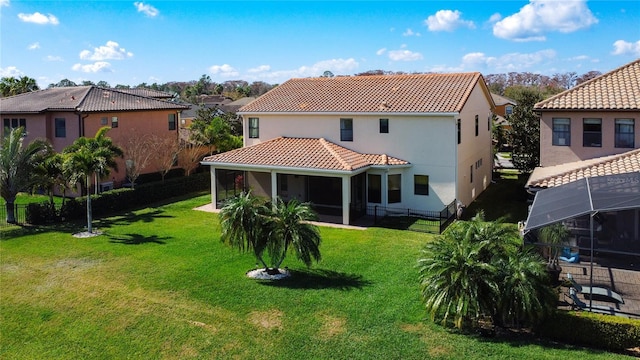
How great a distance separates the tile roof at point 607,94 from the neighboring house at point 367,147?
481 centimetres

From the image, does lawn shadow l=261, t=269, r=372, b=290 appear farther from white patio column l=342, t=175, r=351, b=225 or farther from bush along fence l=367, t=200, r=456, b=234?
bush along fence l=367, t=200, r=456, b=234

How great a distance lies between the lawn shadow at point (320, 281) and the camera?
59.5 ft

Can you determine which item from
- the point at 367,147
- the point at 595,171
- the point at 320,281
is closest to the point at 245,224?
the point at 320,281

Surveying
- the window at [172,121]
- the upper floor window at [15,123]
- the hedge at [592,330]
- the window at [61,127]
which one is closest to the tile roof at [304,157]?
the window at [61,127]

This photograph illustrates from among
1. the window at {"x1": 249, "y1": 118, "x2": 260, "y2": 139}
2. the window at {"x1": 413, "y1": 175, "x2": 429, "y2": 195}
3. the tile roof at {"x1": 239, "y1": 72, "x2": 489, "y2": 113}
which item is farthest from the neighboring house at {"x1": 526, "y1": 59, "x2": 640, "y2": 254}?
the window at {"x1": 249, "y1": 118, "x2": 260, "y2": 139}

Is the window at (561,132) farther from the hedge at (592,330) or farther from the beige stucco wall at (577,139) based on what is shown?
the hedge at (592,330)

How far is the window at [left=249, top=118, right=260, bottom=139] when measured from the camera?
34.4m

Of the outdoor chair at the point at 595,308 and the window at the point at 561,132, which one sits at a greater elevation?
the window at the point at 561,132

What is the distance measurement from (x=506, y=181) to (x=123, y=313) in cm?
3084

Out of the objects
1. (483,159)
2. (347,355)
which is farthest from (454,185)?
(347,355)

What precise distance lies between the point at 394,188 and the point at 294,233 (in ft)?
40.7

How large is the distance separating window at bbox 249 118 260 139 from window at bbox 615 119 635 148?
65.9 feet

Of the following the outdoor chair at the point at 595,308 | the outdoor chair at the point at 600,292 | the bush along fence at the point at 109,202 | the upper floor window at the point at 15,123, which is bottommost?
the outdoor chair at the point at 595,308

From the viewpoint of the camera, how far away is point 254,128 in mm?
34562
